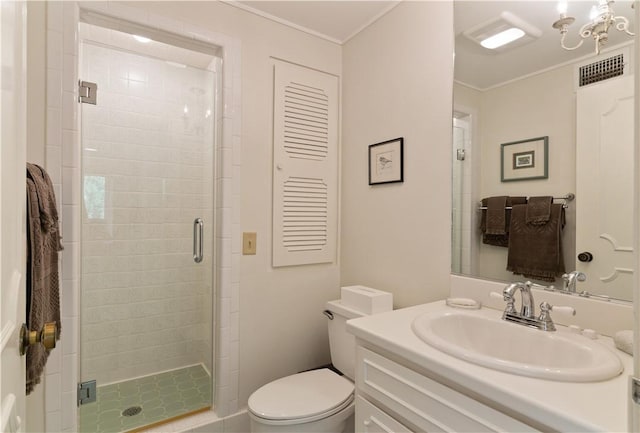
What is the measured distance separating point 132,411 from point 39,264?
4.26 feet

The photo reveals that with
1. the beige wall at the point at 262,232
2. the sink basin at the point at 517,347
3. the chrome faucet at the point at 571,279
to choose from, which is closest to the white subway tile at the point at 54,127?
the beige wall at the point at 262,232

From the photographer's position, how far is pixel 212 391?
6.02 feet

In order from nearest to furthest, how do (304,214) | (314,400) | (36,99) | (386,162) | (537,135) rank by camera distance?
1. (537,135)
2. (36,99)
3. (314,400)
4. (386,162)
5. (304,214)

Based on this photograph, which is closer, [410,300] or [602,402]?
[602,402]

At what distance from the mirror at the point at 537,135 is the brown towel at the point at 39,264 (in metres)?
1.50

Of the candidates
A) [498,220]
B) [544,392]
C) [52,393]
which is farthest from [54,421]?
[498,220]

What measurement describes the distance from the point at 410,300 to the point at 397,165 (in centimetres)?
70

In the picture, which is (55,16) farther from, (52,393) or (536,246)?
(536,246)

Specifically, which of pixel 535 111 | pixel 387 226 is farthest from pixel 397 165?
pixel 535 111

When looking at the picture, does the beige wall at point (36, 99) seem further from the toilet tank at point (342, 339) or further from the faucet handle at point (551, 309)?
the faucet handle at point (551, 309)

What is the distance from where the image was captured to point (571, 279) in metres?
1.14

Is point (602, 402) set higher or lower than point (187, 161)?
Result: lower

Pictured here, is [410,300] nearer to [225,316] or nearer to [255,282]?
[255,282]

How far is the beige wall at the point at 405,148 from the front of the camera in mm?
1563
